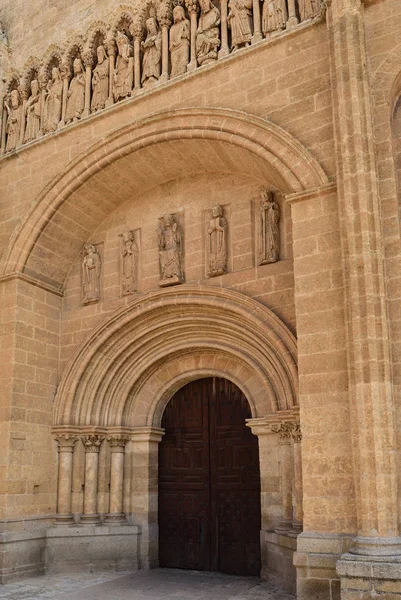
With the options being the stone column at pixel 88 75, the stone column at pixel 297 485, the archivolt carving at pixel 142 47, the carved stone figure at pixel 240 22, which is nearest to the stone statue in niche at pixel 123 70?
the archivolt carving at pixel 142 47

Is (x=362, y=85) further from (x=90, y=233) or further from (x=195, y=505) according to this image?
(x=195, y=505)

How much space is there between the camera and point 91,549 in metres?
9.11

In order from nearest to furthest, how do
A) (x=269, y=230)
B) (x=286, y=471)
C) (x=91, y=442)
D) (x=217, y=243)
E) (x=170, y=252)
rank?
(x=286, y=471) < (x=269, y=230) < (x=217, y=243) < (x=170, y=252) < (x=91, y=442)

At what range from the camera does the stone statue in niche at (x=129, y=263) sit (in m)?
9.73

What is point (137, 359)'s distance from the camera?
32.1ft

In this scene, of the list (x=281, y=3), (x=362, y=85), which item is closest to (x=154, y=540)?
(x=362, y=85)

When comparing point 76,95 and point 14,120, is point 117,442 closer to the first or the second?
point 76,95

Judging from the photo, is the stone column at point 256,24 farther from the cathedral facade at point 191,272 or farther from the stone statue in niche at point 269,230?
the stone statue in niche at point 269,230

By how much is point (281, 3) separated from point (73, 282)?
503 centimetres

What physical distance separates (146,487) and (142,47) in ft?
20.9

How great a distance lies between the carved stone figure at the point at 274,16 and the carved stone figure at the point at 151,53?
1.68 metres

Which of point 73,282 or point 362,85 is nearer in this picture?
point 362,85

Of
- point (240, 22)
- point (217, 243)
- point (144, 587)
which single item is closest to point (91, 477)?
point (144, 587)

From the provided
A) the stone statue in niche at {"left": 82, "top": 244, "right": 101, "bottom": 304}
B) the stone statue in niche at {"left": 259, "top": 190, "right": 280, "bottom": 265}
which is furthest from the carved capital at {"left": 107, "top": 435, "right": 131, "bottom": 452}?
the stone statue in niche at {"left": 259, "top": 190, "right": 280, "bottom": 265}
